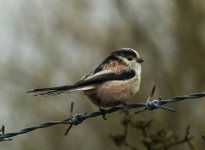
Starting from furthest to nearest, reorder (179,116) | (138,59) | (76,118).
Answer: (179,116) → (138,59) → (76,118)

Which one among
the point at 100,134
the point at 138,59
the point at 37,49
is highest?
the point at 37,49

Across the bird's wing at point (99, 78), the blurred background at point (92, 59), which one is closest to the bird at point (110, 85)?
the bird's wing at point (99, 78)

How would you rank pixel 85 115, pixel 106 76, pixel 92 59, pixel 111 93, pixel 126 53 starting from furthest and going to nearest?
1. pixel 92 59
2. pixel 126 53
3. pixel 106 76
4. pixel 111 93
5. pixel 85 115

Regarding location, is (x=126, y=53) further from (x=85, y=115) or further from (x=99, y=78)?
(x=85, y=115)

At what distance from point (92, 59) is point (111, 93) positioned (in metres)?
7.88

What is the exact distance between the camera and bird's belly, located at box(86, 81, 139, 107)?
760 cm

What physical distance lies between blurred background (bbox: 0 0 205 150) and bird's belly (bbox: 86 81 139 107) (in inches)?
251

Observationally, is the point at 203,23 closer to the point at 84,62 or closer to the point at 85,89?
the point at 84,62

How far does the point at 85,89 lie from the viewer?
737 cm

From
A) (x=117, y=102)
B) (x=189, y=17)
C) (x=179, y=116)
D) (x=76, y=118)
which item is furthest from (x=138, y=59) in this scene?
(x=189, y=17)

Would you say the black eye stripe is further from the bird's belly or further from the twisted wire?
the twisted wire

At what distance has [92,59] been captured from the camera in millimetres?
15438

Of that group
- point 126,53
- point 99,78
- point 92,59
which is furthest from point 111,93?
point 92,59

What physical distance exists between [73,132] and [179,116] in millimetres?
2118
